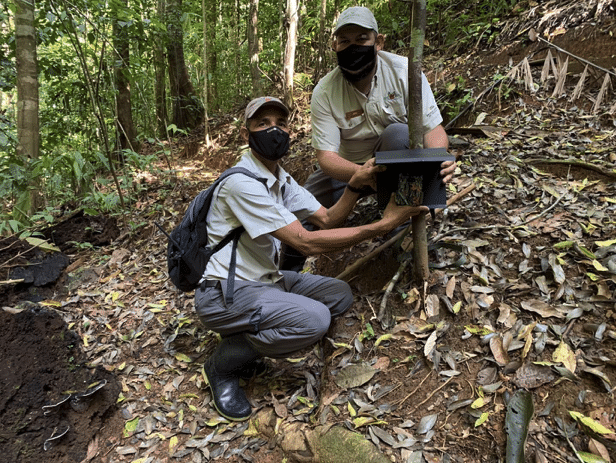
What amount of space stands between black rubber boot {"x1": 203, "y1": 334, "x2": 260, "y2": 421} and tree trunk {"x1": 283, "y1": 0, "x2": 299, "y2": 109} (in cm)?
543

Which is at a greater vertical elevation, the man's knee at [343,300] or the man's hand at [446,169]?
the man's hand at [446,169]

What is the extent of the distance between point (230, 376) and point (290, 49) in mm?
5994

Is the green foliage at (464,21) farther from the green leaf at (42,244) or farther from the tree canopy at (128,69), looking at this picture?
the green leaf at (42,244)

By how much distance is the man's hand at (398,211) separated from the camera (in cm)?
265

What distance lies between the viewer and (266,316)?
2805 mm

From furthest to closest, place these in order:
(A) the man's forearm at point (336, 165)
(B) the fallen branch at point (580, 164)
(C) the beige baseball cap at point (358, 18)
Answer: (B) the fallen branch at point (580, 164) → (A) the man's forearm at point (336, 165) → (C) the beige baseball cap at point (358, 18)

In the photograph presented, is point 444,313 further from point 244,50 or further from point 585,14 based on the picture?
point 244,50

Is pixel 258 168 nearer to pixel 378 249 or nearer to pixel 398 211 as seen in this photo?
pixel 398 211

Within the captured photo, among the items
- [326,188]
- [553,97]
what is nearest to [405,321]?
[326,188]

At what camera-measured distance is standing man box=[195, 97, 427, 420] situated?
2770mm

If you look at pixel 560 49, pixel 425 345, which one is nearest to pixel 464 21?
pixel 560 49

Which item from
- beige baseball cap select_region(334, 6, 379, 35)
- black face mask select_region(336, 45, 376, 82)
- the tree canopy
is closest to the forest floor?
black face mask select_region(336, 45, 376, 82)

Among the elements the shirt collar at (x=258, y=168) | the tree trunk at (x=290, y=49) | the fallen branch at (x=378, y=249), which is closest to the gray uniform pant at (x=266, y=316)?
the fallen branch at (x=378, y=249)

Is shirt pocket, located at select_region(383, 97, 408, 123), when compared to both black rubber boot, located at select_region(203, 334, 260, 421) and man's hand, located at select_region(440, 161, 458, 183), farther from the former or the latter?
black rubber boot, located at select_region(203, 334, 260, 421)
